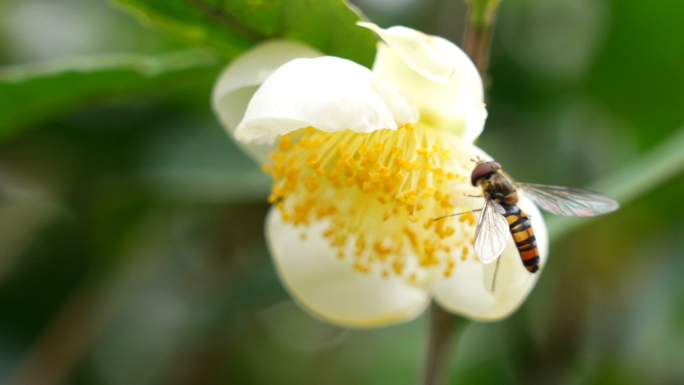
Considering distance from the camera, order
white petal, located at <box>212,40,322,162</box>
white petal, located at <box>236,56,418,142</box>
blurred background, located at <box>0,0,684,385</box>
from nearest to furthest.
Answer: white petal, located at <box>236,56,418,142</box>, white petal, located at <box>212,40,322,162</box>, blurred background, located at <box>0,0,684,385</box>

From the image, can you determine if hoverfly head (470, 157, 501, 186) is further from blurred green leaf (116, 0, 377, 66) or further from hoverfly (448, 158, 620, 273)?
blurred green leaf (116, 0, 377, 66)

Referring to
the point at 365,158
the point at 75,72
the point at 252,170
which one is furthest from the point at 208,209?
the point at 365,158

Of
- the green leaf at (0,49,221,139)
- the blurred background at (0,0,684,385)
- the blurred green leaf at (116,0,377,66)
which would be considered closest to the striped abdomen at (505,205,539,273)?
the blurred green leaf at (116,0,377,66)

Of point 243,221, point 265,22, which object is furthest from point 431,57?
point 243,221

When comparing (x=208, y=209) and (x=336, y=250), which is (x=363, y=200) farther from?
(x=208, y=209)

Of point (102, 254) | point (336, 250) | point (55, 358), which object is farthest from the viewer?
point (102, 254)

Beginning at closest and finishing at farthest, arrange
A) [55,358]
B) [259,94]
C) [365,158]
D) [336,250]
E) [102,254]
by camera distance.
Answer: [259,94], [365,158], [336,250], [55,358], [102,254]
